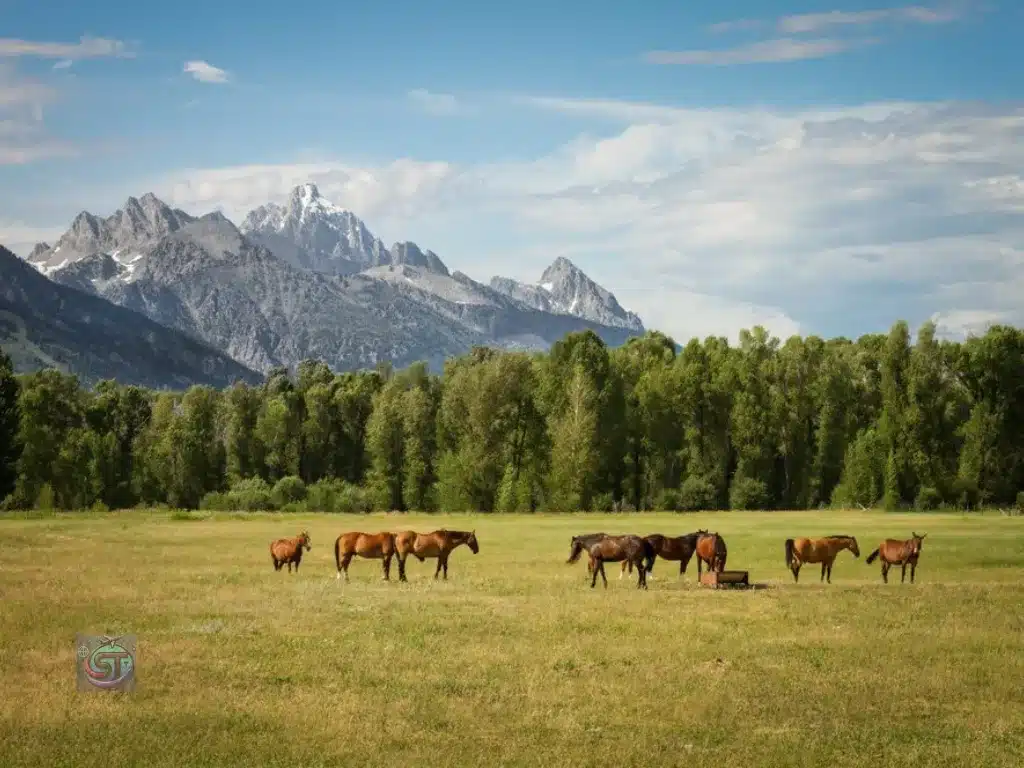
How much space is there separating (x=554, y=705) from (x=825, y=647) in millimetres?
8395

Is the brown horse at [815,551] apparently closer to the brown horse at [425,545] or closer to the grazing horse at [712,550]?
the grazing horse at [712,550]

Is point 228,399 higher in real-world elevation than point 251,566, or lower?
higher

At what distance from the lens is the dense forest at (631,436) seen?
313 feet

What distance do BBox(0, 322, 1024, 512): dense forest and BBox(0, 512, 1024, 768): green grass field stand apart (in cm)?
5857

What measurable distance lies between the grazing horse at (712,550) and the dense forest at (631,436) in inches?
2361

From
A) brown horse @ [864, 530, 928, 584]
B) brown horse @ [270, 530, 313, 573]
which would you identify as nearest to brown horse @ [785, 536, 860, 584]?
brown horse @ [864, 530, 928, 584]

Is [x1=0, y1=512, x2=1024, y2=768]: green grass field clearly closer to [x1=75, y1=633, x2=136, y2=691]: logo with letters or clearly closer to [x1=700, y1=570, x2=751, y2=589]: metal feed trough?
[x1=75, y1=633, x2=136, y2=691]: logo with letters

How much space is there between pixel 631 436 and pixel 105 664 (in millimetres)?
87417

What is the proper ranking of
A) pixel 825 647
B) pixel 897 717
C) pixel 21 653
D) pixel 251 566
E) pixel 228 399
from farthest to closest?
pixel 228 399, pixel 251 566, pixel 825 647, pixel 21 653, pixel 897 717

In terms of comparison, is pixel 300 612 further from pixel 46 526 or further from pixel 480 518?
pixel 480 518

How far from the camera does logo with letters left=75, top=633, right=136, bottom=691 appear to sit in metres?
19.2

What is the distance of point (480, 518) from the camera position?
8712cm

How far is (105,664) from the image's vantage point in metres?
19.6

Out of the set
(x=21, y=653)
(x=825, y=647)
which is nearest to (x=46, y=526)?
(x=21, y=653)
